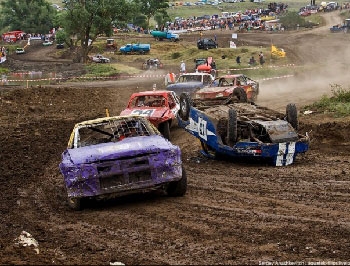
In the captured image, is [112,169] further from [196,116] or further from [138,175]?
[196,116]

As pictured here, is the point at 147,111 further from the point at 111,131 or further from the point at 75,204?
the point at 75,204

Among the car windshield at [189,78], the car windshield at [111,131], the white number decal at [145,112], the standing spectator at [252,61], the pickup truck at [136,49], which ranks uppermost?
the car windshield at [111,131]

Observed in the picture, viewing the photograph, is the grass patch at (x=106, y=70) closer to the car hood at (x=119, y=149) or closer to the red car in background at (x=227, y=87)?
the red car in background at (x=227, y=87)

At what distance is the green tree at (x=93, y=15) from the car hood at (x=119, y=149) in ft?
140

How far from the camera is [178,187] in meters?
9.89

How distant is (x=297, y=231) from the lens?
7512 millimetres

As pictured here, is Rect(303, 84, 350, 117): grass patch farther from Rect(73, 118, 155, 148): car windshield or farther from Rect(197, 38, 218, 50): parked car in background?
Rect(197, 38, 218, 50): parked car in background

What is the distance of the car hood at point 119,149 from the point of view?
9.23 metres

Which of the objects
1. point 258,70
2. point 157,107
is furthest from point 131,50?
point 157,107

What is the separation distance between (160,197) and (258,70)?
31.0 metres

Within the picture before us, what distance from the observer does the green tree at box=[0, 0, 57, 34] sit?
80188mm

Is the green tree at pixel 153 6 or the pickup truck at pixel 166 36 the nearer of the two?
the pickup truck at pixel 166 36

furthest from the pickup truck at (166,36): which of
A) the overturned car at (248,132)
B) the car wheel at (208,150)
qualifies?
the car wheel at (208,150)

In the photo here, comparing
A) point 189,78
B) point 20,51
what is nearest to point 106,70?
point 189,78
